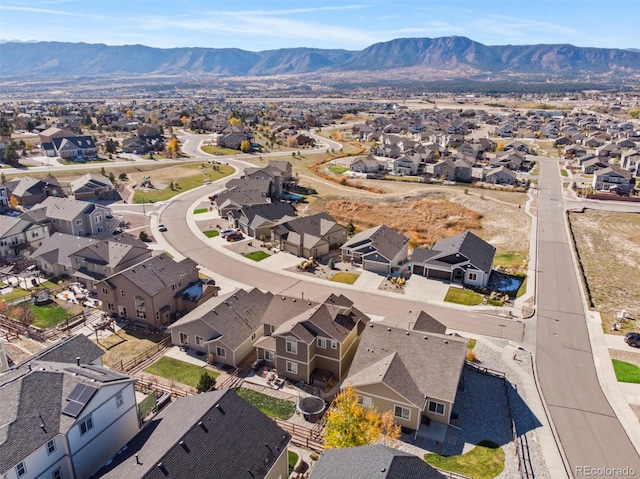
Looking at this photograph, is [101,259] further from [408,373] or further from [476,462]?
[476,462]

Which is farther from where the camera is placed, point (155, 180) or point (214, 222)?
point (155, 180)

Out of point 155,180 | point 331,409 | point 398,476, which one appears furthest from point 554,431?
point 155,180

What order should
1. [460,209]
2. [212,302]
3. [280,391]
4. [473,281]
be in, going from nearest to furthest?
1. [280,391]
2. [212,302]
3. [473,281]
4. [460,209]

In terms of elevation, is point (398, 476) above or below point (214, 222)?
above

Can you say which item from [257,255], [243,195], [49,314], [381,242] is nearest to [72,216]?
[49,314]

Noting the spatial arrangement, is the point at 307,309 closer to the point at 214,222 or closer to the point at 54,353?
the point at 54,353

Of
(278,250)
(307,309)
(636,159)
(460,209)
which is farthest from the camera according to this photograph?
(636,159)
